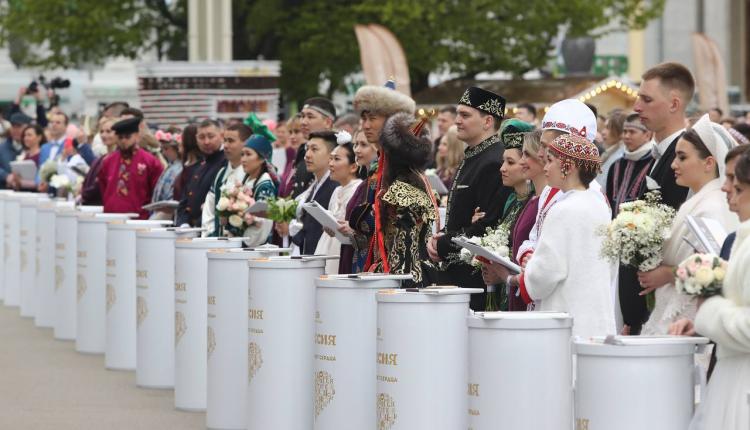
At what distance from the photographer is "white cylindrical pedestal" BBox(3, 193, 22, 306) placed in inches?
826

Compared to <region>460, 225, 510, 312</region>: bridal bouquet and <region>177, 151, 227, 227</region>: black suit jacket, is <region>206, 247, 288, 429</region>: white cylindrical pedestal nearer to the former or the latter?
<region>460, 225, 510, 312</region>: bridal bouquet

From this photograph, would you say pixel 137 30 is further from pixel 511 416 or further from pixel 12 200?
pixel 511 416

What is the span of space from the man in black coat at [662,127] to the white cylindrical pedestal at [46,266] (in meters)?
9.46

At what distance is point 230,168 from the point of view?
15.0 m

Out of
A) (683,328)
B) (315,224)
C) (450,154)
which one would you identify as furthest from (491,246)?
(450,154)

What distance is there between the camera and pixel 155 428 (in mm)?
11617

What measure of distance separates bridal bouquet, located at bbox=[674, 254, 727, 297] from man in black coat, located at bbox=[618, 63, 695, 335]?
2.13 meters

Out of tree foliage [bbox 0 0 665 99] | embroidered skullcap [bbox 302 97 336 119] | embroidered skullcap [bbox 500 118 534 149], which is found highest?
tree foliage [bbox 0 0 665 99]

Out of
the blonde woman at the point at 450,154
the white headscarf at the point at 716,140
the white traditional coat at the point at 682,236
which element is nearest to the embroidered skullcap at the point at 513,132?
the white headscarf at the point at 716,140

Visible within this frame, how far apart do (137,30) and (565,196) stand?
30604 millimetres

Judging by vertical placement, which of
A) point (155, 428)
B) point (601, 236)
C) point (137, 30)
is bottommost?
point (155, 428)

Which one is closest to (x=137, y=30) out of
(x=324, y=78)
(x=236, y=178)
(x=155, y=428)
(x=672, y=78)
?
(x=324, y=78)

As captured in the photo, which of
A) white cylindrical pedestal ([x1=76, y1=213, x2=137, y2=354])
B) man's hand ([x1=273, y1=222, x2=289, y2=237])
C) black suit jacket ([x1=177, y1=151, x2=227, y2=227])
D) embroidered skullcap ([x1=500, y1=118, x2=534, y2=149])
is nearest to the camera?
embroidered skullcap ([x1=500, y1=118, x2=534, y2=149])

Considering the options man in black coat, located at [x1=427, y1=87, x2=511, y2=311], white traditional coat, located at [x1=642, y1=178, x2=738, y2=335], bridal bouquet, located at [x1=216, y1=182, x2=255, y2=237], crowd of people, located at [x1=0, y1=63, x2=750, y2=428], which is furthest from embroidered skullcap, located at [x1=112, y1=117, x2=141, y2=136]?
white traditional coat, located at [x1=642, y1=178, x2=738, y2=335]
